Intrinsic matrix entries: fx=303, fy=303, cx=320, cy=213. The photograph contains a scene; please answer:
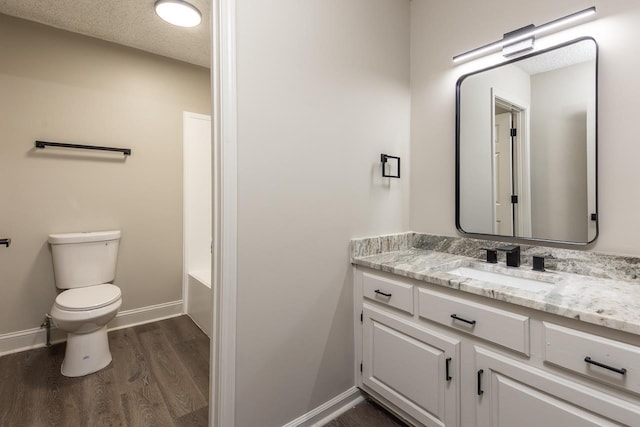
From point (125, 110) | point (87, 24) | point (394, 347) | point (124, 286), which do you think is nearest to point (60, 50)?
point (87, 24)

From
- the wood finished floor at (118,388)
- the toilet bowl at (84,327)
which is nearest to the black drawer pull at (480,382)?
the wood finished floor at (118,388)

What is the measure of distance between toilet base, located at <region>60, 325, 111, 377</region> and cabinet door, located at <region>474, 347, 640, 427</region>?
221 cm

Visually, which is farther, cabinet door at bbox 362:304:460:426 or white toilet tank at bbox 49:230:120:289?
white toilet tank at bbox 49:230:120:289

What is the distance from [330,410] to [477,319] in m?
0.93

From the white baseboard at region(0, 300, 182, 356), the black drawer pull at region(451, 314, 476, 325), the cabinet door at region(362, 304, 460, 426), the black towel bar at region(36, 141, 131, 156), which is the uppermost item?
the black towel bar at region(36, 141, 131, 156)

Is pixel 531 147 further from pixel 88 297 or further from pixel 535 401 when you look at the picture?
pixel 88 297

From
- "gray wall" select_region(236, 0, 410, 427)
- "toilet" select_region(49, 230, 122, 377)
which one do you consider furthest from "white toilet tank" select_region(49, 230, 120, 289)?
"gray wall" select_region(236, 0, 410, 427)

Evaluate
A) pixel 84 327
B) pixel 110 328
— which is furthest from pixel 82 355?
pixel 110 328

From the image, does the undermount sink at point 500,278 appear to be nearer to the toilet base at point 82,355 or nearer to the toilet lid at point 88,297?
the toilet lid at point 88,297

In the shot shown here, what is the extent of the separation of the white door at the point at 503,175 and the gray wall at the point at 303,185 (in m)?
0.59

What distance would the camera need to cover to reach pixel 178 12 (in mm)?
2012

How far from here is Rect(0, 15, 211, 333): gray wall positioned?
2137 millimetres

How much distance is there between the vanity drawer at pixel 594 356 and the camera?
85 centimetres

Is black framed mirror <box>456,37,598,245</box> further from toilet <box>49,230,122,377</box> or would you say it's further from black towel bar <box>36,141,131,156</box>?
black towel bar <box>36,141,131,156</box>
